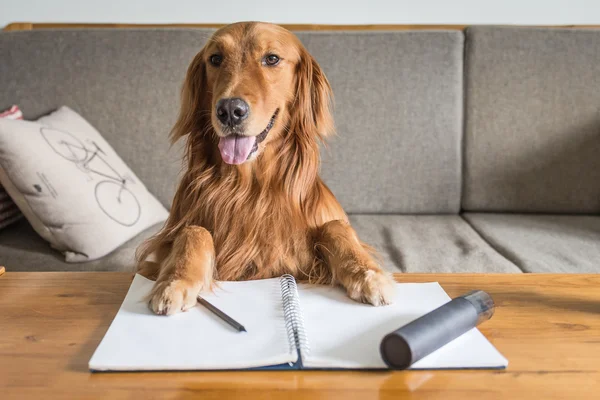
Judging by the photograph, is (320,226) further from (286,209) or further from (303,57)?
(303,57)

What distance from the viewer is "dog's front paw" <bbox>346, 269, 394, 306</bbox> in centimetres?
98

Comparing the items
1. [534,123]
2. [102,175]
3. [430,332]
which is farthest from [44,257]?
[534,123]

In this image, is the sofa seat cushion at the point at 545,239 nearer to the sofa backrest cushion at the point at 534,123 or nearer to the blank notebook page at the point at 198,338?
the sofa backrest cushion at the point at 534,123

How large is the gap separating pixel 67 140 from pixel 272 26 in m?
1.02

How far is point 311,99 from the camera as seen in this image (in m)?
1.38

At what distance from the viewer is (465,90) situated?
2406 millimetres

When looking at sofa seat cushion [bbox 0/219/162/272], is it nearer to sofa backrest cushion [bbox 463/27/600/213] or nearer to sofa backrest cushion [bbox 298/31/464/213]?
sofa backrest cushion [bbox 298/31/464/213]

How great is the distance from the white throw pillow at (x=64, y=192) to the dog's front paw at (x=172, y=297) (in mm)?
951

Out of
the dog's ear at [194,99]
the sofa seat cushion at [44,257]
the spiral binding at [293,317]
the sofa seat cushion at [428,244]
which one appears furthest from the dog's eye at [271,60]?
the sofa seat cushion at [44,257]

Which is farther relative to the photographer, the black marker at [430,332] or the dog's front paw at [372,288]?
the dog's front paw at [372,288]

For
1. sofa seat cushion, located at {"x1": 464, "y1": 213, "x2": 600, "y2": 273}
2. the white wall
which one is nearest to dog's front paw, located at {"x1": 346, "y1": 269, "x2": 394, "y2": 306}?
sofa seat cushion, located at {"x1": 464, "y1": 213, "x2": 600, "y2": 273}

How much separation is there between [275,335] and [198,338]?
113 mm

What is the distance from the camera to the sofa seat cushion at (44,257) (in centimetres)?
179

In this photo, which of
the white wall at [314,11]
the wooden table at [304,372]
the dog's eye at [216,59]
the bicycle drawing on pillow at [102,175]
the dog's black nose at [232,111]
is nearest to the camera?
the wooden table at [304,372]
